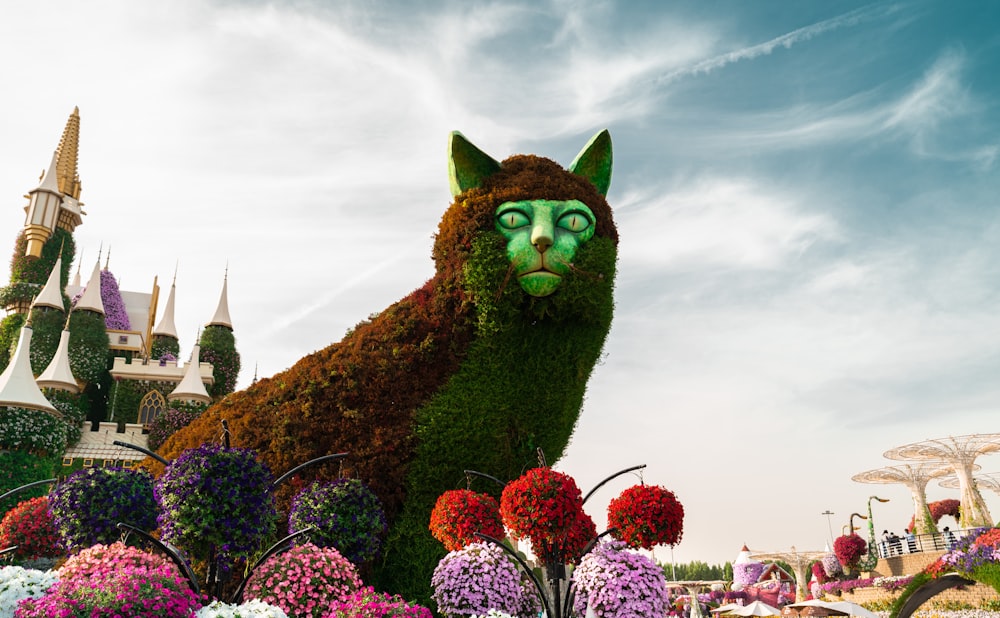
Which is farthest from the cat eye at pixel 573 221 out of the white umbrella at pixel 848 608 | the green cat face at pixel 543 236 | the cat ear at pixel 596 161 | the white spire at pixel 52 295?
the white spire at pixel 52 295

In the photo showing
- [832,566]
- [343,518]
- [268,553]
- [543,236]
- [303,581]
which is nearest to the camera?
[303,581]

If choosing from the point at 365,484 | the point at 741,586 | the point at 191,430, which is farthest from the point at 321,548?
the point at 741,586

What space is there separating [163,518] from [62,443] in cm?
1845

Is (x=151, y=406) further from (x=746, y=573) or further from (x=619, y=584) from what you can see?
(x=746, y=573)

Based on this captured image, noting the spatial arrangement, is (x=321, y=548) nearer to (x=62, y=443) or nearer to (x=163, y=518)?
(x=163, y=518)

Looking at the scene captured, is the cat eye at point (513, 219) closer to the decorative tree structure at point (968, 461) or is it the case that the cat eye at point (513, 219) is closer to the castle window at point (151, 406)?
the castle window at point (151, 406)

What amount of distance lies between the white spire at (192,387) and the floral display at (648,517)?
897 inches

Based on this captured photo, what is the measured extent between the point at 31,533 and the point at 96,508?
18.3ft

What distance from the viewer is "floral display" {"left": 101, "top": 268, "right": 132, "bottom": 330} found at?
121ft

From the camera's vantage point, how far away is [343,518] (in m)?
10.2

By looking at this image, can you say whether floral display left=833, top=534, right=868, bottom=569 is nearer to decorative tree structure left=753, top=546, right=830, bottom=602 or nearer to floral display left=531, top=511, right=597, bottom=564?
decorative tree structure left=753, top=546, right=830, bottom=602

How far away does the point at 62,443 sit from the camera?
24.0 m

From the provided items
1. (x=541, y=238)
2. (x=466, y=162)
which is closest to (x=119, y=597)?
(x=541, y=238)

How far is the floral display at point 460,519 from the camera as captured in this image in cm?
1031
